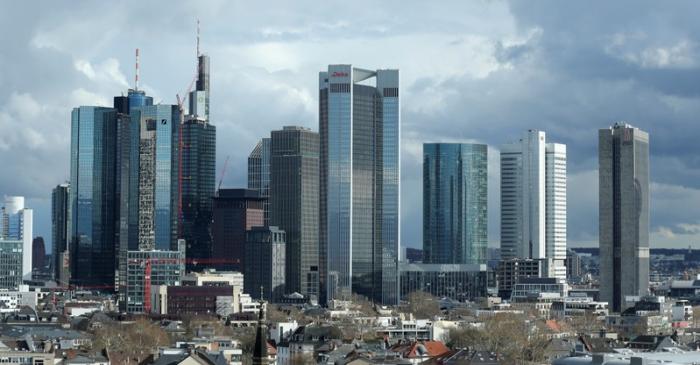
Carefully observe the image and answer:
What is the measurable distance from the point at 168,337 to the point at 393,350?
33.9 m

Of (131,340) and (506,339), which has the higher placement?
(506,339)

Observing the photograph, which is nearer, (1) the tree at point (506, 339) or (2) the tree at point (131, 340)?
(2) the tree at point (131, 340)

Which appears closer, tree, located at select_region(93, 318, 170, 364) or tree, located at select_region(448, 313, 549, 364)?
tree, located at select_region(93, 318, 170, 364)

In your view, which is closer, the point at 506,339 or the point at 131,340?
the point at 506,339

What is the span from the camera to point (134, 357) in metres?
146

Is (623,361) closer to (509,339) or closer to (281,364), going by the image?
(281,364)

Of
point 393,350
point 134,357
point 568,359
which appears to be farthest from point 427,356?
point 568,359

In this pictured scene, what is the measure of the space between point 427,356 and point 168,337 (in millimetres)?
41659

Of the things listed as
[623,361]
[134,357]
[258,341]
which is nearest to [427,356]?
[134,357]

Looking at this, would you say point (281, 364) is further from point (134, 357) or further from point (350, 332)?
→ point (350, 332)

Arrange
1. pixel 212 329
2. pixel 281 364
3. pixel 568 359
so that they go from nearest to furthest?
pixel 568 359 → pixel 281 364 → pixel 212 329

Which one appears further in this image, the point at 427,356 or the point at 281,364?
the point at 281,364

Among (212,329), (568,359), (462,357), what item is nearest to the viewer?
(568,359)

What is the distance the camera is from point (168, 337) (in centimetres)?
17775
